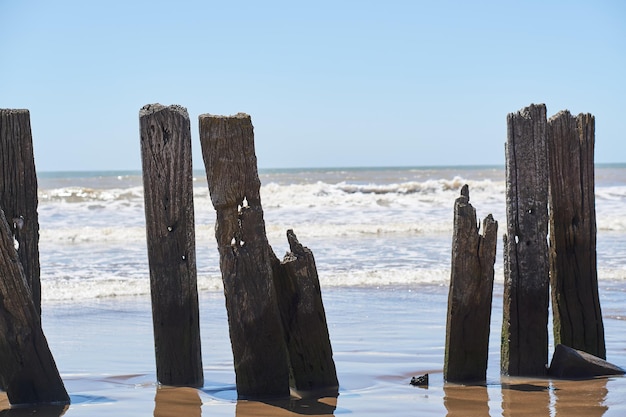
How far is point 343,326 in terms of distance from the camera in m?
7.80

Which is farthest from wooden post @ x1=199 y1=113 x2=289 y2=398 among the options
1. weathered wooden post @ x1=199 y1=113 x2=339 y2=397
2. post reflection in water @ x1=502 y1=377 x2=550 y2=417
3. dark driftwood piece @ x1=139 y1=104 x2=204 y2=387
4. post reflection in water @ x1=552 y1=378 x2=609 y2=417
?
post reflection in water @ x1=552 y1=378 x2=609 y2=417

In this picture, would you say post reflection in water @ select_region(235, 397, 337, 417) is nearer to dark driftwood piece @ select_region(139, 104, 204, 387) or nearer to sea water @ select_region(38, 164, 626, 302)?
dark driftwood piece @ select_region(139, 104, 204, 387)

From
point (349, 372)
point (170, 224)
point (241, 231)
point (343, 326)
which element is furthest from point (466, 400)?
point (343, 326)

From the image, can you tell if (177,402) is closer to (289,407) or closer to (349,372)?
(289,407)

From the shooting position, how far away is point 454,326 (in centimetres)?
496

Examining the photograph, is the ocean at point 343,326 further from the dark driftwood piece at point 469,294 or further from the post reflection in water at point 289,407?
the dark driftwood piece at point 469,294

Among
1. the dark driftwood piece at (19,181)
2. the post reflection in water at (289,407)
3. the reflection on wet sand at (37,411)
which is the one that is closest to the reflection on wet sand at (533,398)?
the post reflection in water at (289,407)

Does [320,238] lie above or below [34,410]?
below

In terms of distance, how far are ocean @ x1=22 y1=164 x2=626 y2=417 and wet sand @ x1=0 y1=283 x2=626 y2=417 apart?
0.01 m

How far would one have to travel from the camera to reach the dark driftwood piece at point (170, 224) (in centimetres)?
477

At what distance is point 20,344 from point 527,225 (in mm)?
3023

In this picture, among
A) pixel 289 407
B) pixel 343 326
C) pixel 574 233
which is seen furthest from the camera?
pixel 343 326

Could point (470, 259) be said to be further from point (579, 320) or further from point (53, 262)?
point (53, 262)

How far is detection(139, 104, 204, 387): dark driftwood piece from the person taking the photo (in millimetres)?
4766
